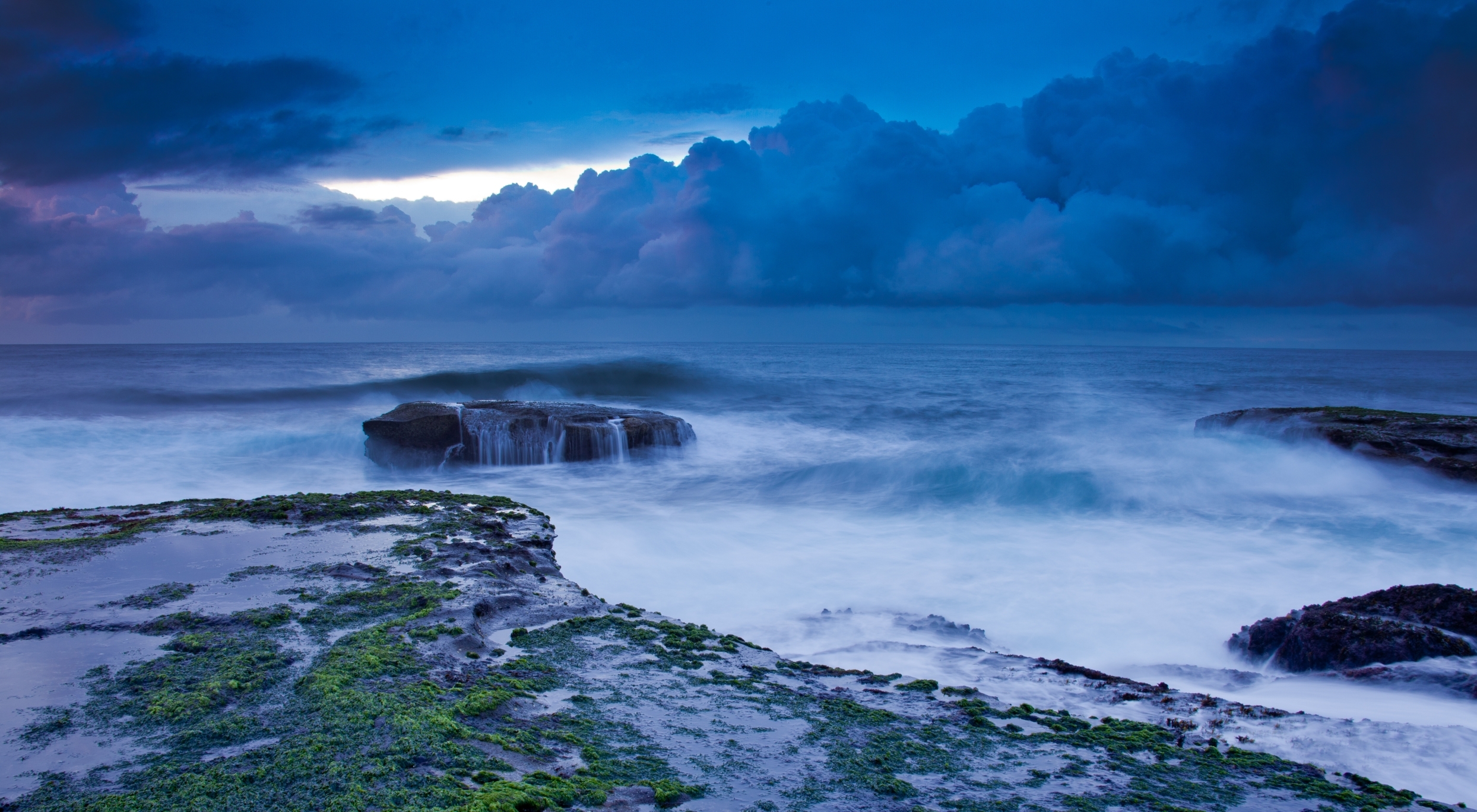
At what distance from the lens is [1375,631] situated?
5.25 meters

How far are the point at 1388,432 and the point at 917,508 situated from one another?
329 inches

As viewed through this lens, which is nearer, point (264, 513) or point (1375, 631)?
point (1375, 631)

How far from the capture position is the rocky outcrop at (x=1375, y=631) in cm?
514

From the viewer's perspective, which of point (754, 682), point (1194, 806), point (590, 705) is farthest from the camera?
point (754, 682)

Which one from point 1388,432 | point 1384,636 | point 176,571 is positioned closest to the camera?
point 1384,636

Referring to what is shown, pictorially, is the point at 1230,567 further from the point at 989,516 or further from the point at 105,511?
the point at 105,511

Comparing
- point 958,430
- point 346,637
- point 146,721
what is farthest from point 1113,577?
point 958,430

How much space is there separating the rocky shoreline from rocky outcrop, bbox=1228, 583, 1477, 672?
4.95ft

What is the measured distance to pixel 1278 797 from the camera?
10.5ft

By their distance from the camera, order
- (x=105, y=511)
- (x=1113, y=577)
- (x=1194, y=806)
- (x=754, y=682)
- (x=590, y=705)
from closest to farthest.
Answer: (x=1194, y=806) < (x=590, y=705) < (x=754, y=682) < (x=105, y=511) < (x=1113, y=577)

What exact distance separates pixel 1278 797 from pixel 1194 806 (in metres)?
0.45

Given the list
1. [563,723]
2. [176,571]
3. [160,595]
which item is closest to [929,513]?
[563,723]

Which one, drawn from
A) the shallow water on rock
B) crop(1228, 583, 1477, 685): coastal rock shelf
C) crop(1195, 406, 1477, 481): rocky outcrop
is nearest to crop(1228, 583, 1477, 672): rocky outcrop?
crop(1228, 583, 1477, 685): coastal rock shelf

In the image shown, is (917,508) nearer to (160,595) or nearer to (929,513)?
(929,513)
